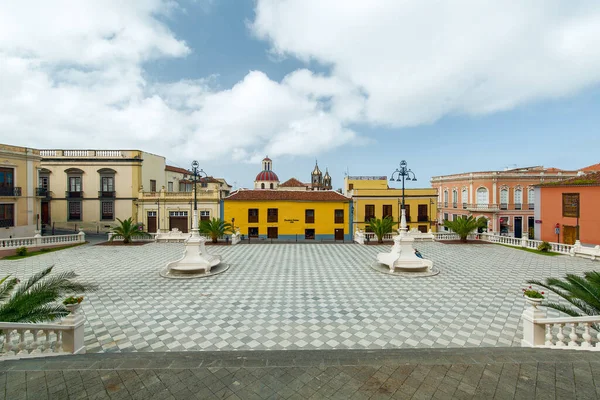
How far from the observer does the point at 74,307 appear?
562 cm

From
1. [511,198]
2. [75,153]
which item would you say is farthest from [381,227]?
[75,153]

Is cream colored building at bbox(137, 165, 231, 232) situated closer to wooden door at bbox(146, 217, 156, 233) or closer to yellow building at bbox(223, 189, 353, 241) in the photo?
wooden door at bbox(146, 217, 156, 233)

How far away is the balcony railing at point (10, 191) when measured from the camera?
22.7 m

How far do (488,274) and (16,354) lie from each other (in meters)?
15.5

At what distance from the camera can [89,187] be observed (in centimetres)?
2986

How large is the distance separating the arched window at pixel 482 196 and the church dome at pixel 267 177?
35068 millimetres

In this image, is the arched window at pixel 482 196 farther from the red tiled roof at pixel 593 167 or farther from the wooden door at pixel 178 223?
the wooden door at pixel 178 223

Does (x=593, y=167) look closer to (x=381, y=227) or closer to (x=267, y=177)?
(x=381, y=227)

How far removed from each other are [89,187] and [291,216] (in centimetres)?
2150

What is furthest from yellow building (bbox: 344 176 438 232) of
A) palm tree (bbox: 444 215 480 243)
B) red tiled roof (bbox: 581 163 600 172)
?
red tiled roof (bbox: 581 163 600 172)

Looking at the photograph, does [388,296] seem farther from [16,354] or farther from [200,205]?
[200,205]

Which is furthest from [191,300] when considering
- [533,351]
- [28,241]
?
[28,241]

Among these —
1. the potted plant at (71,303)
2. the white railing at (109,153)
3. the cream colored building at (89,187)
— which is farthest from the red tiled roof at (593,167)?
the white railing at (109,153)

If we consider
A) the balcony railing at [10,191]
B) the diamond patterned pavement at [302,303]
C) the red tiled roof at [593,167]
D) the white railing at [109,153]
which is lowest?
the diamond patterned pavement at [302,303]
